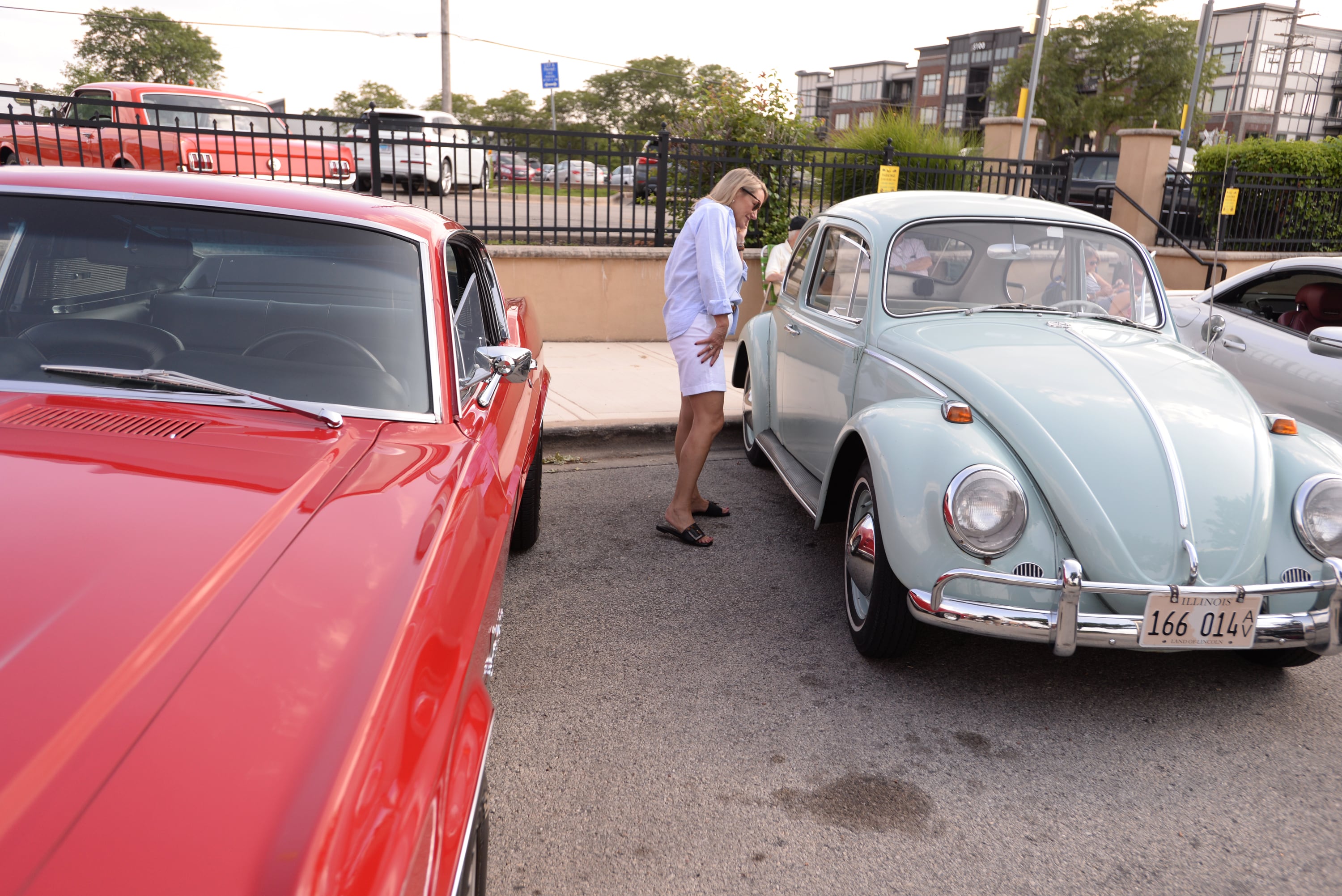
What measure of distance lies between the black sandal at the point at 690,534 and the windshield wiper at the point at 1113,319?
2043 mm

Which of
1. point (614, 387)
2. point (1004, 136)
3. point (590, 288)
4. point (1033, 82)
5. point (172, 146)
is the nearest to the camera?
point (614, 387)

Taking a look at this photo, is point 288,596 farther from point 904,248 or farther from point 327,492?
point 904,248

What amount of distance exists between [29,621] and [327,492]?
618 mm

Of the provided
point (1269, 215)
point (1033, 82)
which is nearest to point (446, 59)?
point (1033, 82)

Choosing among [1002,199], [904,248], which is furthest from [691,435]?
[1002,199]

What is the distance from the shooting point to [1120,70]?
4891 cm

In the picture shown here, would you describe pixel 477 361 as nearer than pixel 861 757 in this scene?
No

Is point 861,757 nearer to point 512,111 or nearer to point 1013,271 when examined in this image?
point 1013,271

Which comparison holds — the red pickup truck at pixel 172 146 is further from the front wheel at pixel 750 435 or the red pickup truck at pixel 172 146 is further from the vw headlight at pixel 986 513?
the vw headlight at pixel 986 513

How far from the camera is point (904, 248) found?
440cm

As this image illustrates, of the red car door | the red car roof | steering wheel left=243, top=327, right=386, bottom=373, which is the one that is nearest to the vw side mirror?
the red car door

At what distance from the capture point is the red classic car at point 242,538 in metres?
1.14

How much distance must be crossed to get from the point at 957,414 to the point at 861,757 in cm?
123

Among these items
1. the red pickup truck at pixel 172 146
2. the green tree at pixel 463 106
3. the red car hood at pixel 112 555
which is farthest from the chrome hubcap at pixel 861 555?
the green tree at pixel 463 106
